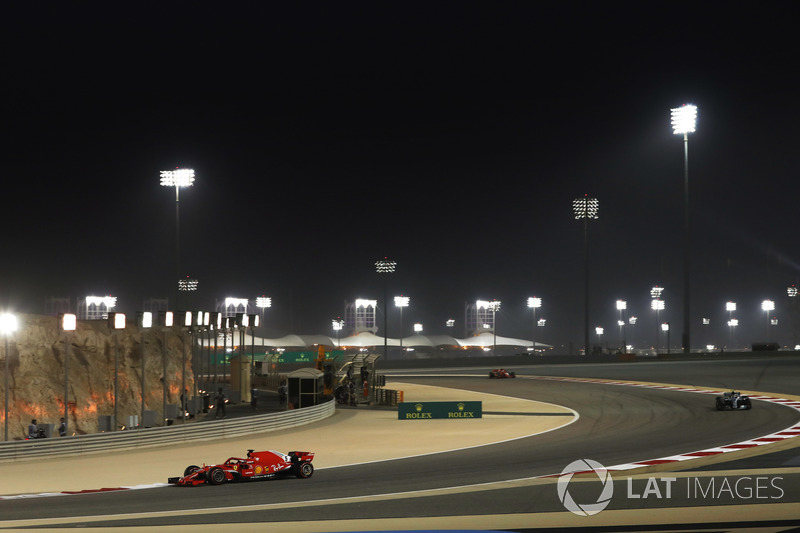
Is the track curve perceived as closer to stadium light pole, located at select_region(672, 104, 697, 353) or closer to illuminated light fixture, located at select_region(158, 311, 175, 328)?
illuminated light fixture, located at select_region(158, 311, 175, 328)

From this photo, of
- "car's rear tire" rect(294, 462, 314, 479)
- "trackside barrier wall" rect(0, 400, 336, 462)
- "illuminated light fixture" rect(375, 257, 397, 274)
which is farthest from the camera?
"illuminated light fixture" rect(375, 257, 397, 274)

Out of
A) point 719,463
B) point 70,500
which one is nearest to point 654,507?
→ point 719,463

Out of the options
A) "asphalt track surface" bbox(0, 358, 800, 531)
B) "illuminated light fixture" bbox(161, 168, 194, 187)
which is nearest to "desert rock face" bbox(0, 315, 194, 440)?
"asphalt track surface" bbox(0, 358, 800, 531)

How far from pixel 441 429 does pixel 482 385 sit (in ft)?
71.0

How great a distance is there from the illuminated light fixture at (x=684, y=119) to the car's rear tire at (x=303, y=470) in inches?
2311

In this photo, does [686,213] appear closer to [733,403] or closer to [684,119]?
[684,119]

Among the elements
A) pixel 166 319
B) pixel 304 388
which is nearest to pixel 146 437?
pixel 166 319

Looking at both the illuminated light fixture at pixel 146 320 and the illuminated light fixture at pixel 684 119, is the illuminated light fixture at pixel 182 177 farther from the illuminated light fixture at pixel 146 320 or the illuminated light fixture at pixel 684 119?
the illuminated light fixture at pixel 684 119

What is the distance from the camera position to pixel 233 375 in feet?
146

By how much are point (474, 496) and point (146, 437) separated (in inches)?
510

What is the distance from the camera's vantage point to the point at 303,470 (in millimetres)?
19328

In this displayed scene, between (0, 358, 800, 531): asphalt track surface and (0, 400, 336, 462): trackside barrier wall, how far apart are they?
10.1ft

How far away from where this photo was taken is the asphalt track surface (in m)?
14.4

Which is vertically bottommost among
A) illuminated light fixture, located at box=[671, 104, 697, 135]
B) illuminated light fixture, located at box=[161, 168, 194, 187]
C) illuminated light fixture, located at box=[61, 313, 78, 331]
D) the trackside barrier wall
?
the trackside barrier wall
